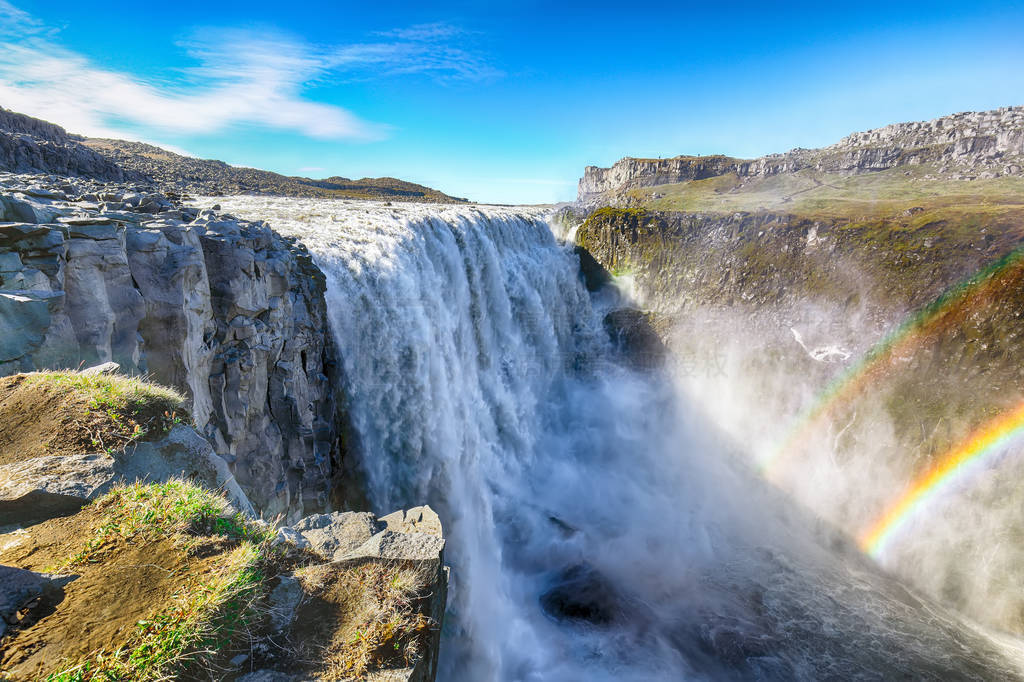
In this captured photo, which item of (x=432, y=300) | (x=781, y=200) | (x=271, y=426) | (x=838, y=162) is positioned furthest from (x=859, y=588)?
(x=838, y=162)

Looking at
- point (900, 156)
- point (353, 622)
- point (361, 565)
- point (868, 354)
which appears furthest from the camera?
point (900, 156)

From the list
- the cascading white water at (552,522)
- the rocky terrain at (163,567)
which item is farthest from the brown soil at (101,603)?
the cascading white water at (552,522)

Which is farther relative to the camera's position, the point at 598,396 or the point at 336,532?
the point at 598,396

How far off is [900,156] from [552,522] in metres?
62.2

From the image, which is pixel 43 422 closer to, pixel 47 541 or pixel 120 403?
pixel 120 403

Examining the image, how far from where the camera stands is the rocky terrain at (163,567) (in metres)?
3.34

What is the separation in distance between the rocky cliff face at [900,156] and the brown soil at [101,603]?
58077mm

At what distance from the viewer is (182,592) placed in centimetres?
380

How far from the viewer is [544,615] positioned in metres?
15.2

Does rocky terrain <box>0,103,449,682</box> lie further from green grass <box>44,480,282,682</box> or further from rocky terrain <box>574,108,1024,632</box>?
rocky terrain <box>574,108,1024,632</box>

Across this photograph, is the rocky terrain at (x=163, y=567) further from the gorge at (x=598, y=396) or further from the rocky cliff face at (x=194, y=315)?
the rocky cliff face at (x=194, y=315)

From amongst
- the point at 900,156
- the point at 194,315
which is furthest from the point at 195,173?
the point at 900,156

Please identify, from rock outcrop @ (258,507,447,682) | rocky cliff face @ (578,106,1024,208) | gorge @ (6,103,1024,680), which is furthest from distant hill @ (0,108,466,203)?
rocky cliff face @ (578,106,1024,208)

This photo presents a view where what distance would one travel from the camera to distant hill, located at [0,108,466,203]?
17.5 meters
